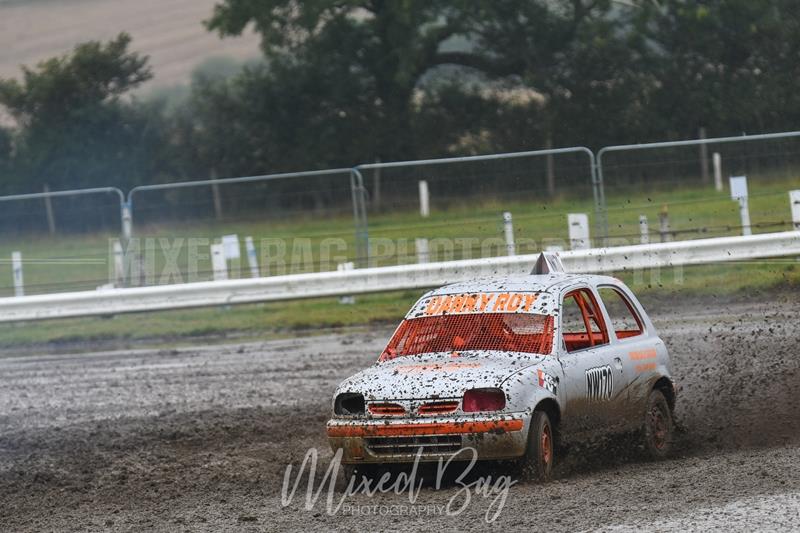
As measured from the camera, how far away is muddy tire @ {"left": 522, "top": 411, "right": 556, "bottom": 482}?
272 inches

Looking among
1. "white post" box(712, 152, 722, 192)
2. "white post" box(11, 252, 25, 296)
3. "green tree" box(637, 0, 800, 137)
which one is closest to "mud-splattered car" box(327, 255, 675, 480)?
"white post" box(712, 152, 722, 192)

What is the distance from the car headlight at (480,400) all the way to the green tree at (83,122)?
33.8m

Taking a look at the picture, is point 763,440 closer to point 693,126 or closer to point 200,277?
point 200,277

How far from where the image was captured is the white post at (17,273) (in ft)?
57.5

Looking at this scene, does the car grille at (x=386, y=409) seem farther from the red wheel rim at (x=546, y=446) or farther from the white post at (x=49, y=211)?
the white post at (x=49, y=211)

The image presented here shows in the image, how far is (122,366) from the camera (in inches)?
552

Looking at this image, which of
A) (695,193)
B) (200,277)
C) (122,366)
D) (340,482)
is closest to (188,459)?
(340,482)

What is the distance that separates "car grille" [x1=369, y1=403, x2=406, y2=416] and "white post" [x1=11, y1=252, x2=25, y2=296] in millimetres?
11695

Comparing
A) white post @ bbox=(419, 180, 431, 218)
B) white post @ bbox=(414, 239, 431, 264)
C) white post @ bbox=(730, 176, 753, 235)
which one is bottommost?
white post @ bbox=(414, 239, 431, 264)

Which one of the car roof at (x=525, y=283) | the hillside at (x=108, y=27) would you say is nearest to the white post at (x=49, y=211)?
the car roof at (x=525, y=283)

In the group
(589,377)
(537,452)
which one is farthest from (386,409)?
(589,377)

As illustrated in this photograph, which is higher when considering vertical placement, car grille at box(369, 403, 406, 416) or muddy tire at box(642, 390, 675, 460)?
car grille at box(369, 403, 406, 416)

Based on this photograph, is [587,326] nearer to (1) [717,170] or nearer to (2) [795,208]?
(2) [795,208]

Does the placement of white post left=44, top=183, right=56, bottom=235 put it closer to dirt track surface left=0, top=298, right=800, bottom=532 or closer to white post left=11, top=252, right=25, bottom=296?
→ white post left=11, top=252, right=25, bottom=296
